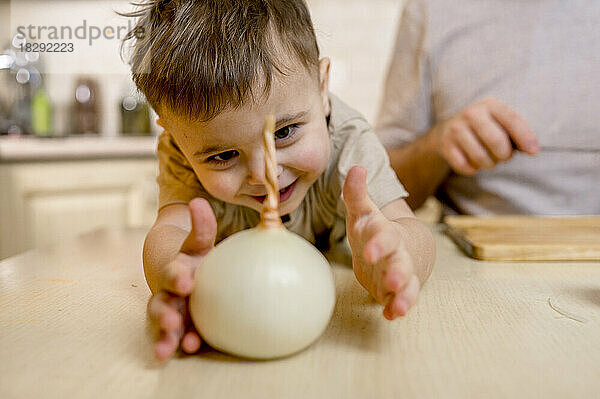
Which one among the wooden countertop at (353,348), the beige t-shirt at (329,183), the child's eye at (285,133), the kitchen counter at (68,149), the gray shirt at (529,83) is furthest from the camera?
the kitchen counter at (68,149)

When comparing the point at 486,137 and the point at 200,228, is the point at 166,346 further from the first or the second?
the point at 486,137

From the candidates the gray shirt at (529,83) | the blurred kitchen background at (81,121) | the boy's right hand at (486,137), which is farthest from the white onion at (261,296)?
the blurred kitchen background at (81,121)

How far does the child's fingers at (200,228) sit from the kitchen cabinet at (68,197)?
55.6 inches

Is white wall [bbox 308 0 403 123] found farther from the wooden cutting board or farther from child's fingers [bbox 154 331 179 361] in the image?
child's fingers [bbox 154 331 179 361]

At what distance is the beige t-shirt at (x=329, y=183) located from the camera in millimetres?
683

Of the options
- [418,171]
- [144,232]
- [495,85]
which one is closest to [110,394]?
[144,232]

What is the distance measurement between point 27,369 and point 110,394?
8 cm

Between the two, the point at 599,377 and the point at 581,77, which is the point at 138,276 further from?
the point at 581,77

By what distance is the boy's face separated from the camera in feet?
1.74

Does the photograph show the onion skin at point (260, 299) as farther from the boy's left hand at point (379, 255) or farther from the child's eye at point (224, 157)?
the child's eye at point (224, 157)

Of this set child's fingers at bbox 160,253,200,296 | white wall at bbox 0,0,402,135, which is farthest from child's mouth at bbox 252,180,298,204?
white wall at bbox 0,0,402,135

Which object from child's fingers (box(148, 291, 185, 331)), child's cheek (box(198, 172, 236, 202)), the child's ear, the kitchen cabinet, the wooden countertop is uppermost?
the child's ear

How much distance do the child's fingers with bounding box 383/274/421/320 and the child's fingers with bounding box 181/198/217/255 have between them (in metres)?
0.14

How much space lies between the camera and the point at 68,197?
6.47ft
